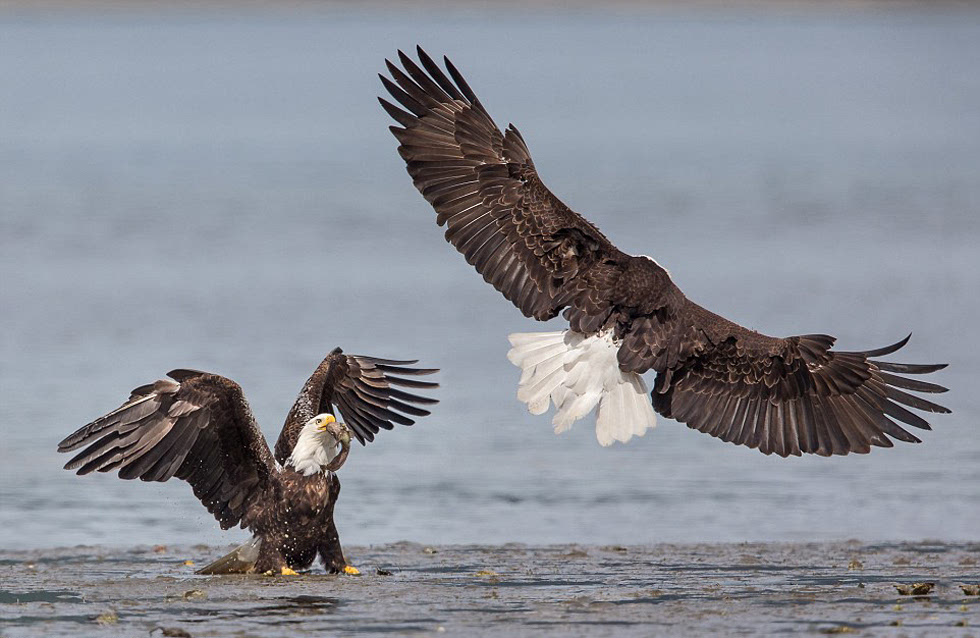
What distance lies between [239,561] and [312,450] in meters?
0.60

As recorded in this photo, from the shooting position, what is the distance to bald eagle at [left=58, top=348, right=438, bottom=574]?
7.62 metres

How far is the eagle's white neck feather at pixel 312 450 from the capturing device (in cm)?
768

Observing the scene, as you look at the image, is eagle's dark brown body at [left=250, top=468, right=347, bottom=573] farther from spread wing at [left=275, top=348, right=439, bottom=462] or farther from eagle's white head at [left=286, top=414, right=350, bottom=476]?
spread wing at [left=275, top=348, right=439, bottom=462]

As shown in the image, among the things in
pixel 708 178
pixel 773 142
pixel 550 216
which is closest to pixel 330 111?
pixel 773 142

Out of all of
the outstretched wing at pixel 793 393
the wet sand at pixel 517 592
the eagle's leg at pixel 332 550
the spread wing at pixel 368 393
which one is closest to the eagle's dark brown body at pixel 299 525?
the eagle's leg at pixel 332 550

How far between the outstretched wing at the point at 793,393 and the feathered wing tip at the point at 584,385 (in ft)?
0.56

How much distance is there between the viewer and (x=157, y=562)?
26.7ft

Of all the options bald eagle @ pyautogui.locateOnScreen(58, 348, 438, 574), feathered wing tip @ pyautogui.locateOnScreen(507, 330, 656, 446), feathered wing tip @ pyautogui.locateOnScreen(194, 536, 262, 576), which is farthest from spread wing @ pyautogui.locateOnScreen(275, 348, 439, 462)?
feathered wing tip @ pyautogui.locateOnScreen(194, 536, 262, 576)

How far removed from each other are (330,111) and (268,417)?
29.8 m

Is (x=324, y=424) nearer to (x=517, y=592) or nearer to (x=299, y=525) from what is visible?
(x=299, y=525)

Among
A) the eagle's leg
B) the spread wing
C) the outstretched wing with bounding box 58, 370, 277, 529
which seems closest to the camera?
the outstretched wing with bounding box 58, 370, 277, 529

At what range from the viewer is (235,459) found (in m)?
7.88

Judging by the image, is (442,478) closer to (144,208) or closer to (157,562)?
(157,562)

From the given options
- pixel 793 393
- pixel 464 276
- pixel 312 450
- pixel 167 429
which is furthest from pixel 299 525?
pixel 464 276
